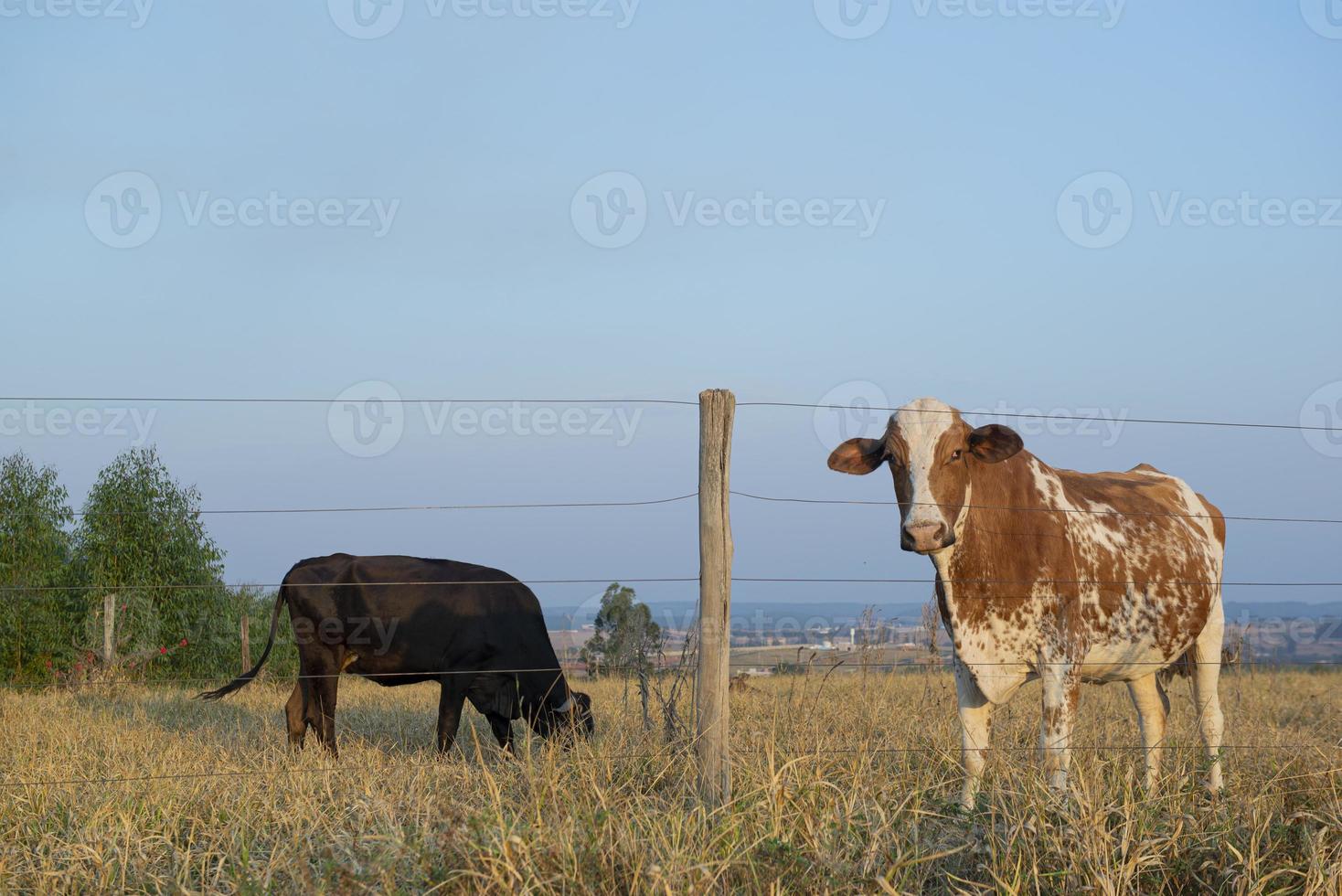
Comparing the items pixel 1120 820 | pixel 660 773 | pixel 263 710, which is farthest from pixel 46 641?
pixel 1120 820

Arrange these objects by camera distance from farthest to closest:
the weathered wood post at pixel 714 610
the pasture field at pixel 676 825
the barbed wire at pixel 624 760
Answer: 1. the barbed wire at pixel 624 760
2. the weathered wood post at pixel 714 610
3. the pasture field at pixel 676 825

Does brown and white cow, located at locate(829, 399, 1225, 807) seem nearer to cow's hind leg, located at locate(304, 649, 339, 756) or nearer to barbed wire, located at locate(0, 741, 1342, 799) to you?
barbed wire, located at locate(0, 741, 1342, 799)

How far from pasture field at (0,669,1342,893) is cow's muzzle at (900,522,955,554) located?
3.55 feet

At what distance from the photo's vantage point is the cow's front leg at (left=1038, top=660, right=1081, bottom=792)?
18.9 ft

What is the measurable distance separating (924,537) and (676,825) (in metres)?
2.16

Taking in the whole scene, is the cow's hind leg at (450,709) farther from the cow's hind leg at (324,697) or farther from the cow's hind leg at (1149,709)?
the cow's hind leg at (1149,709)

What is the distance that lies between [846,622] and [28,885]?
19.2ft

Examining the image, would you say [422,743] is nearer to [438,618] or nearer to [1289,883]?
[438,618]

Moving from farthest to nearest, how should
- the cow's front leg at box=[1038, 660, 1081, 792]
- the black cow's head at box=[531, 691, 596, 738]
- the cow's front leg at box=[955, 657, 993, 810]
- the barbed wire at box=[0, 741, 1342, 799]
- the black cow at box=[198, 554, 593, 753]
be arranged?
the black cow at box=[198, 554, 593, 753] < the black cow's head at box=[531, 691, 596, 738] < the cow's front leg at box=[955, 657, 993, 810] < the cow's front leg at box=[1038, 660, 1081, 792] < the barbed wire at box=[0, 741, 1342, 799]

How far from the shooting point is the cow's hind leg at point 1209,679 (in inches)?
280

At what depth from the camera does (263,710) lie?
39.8 feet

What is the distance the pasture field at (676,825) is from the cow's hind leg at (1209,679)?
17cm

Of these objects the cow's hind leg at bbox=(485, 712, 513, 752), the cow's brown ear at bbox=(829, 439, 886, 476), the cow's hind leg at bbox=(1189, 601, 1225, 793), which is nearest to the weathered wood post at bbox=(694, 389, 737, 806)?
the cow's brown ear at bbox=(829, 439, 886, 476)

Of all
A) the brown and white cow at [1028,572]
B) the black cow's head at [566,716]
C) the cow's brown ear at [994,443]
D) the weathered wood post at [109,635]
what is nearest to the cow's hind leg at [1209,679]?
the brown and white cow at [1028,572]
